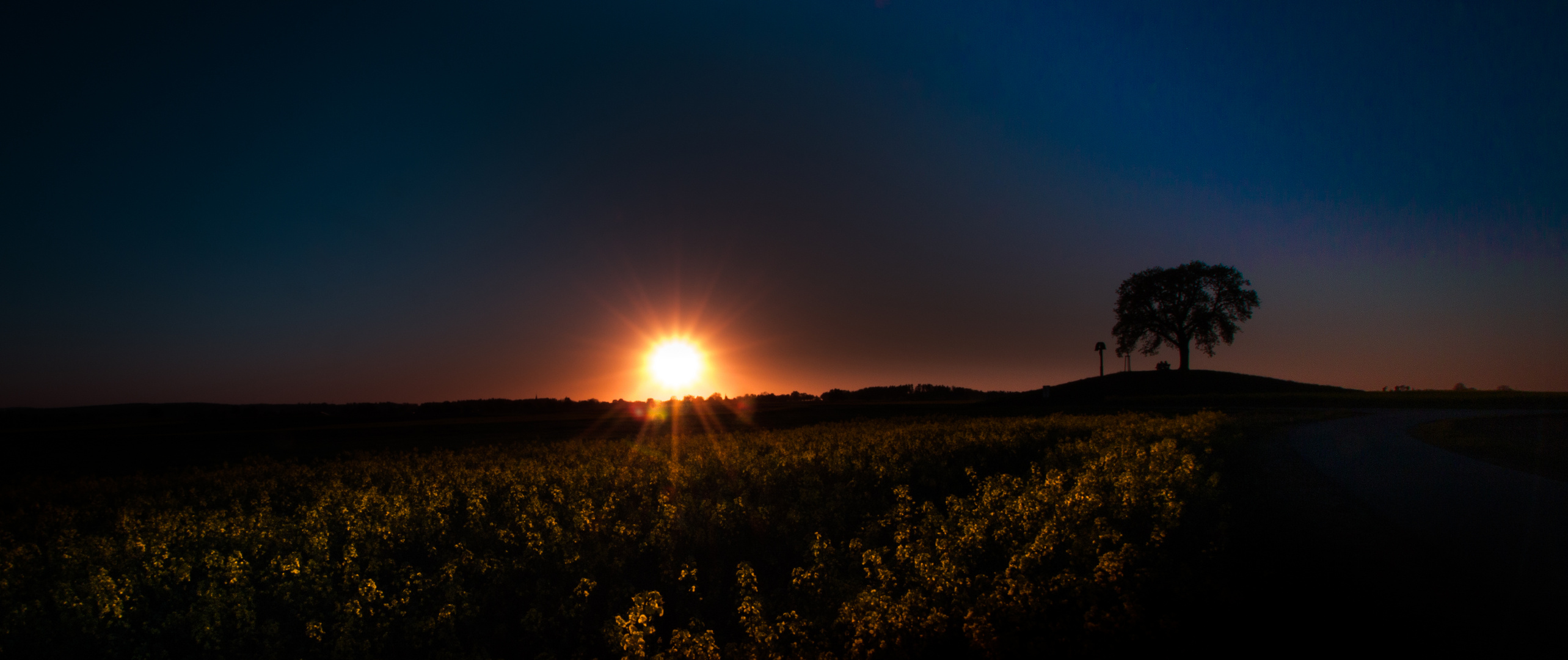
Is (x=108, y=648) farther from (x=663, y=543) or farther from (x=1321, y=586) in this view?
(x=1321, y=586)

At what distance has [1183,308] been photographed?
7962cm

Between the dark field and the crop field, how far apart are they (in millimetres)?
8220

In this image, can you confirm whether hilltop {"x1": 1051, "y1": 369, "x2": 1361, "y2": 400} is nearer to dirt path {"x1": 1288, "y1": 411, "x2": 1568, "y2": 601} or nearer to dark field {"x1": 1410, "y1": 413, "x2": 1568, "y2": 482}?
dark field {"x1": 1410, "y1": 413, "x2": 1568, "y2": 482}

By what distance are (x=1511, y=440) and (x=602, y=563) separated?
95.0 ft

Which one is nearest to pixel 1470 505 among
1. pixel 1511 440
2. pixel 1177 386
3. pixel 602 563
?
pixel 602 563

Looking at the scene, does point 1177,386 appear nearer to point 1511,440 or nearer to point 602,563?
point 1511,440

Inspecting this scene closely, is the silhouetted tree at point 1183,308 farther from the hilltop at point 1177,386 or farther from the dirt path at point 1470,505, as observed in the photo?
the dirt path at point 1470,505

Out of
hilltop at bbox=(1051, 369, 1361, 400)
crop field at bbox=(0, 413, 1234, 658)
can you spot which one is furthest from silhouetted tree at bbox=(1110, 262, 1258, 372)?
crop field at bbox=(0, 413, 1234, 658)

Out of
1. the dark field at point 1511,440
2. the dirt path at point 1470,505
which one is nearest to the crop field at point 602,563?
the dirt path at point 1470,505

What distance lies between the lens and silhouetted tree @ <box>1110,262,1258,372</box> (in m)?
77.2

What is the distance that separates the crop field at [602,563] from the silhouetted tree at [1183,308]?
7521 centimetres

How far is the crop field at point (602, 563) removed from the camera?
701 centimetres

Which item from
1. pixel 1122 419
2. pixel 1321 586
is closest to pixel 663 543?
pixel 1321 586

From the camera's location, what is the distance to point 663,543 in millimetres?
10938
